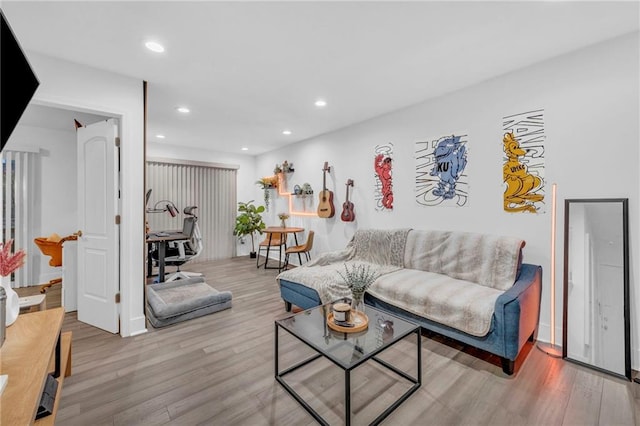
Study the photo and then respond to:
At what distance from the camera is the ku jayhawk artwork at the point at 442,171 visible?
9.95 ft

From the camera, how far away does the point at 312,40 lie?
213 centimetres

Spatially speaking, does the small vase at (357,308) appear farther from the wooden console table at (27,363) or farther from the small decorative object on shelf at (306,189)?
the small decorative object on shelf at (306,189)

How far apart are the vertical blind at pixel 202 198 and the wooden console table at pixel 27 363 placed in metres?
4.04

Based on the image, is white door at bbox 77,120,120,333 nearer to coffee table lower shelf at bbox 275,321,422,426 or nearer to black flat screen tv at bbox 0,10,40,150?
black flat screen tv at bbox 0,10,40,150

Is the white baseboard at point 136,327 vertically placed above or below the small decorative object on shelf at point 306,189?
below

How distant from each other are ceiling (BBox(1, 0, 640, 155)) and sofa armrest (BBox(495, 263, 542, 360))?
197 cm

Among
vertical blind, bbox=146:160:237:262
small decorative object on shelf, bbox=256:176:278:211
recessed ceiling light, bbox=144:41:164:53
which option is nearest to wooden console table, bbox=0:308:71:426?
recessed ceiling light, bbox=144:41:164:53

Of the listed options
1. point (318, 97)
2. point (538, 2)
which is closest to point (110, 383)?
point (318, 97)

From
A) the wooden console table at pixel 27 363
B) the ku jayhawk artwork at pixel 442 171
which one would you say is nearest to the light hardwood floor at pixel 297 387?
the wooden console table at pixel 27 363

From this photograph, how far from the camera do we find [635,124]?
2.05m

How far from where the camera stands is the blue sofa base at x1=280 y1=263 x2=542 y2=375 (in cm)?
195

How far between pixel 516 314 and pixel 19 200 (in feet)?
21.5

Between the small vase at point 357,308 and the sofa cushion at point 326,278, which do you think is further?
the sofa cushion at point 326,278

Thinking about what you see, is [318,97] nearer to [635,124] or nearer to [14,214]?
[635,124]
